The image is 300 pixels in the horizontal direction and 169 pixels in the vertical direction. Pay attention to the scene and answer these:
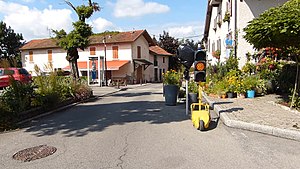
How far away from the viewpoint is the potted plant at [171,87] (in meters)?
10.4

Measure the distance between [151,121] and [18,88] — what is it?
15.1ft

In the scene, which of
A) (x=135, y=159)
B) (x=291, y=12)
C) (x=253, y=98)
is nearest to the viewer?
(x=135, y=159)

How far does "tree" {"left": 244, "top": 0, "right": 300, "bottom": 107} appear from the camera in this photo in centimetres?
634

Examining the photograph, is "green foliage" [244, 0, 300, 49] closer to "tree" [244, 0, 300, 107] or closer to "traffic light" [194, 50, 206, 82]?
"tree" [244, 0, 300, 107]

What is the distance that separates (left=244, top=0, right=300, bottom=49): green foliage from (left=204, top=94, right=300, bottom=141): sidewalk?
6.79 ft

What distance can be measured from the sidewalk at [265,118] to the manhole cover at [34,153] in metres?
4.43

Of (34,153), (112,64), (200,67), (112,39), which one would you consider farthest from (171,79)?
(112,39)

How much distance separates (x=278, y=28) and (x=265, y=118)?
2421mm

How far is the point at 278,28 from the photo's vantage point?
6.52 m

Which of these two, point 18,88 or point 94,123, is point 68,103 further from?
point 94,123

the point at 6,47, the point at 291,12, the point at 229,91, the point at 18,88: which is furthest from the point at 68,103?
the point at 6,47

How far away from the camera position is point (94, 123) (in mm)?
7535

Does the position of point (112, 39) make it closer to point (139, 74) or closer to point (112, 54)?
point (112, 54)

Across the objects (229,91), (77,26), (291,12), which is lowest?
(229,91)
